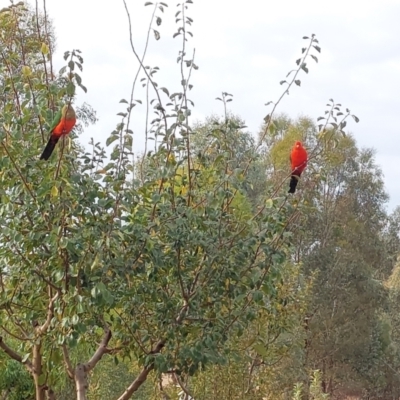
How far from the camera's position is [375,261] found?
1816 cm

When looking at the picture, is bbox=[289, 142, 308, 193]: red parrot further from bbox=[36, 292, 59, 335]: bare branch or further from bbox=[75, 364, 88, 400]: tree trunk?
bbox=[75, 364, 88, 400]: tree trunk

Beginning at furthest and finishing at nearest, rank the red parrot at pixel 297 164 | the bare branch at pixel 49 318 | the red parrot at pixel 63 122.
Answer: the red parrot at pixel 297 164, the bare branch at pixel 49 318, the red parrot at pixel 63 122

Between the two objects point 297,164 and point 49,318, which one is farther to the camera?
point 297,164

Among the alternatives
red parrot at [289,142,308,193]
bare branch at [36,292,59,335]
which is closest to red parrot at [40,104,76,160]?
bare branch at [36,292,59,335]

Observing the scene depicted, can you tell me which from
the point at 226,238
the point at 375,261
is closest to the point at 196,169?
the point at 226,238

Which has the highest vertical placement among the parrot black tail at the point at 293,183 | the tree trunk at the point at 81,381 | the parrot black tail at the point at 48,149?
the parrot black tail at the point at 48,149

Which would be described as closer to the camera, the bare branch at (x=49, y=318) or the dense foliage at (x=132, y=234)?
the dense foliage at (x=132, y=234)

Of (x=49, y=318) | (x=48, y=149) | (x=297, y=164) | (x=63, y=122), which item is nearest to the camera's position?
(x=63, y=122)

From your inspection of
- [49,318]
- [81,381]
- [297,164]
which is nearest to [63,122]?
[49,318]

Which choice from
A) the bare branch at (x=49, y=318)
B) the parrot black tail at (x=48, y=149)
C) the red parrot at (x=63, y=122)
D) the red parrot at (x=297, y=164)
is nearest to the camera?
the red parrot at (x=63, y=122)

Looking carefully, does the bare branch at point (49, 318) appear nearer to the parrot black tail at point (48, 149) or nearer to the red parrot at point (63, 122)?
the parrot black tail at point (48, 149)

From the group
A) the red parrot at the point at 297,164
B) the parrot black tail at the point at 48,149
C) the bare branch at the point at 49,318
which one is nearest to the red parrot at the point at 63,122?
the parrot black tail at the point at 48,149

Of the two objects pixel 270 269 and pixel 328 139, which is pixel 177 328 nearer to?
pixel 270 269

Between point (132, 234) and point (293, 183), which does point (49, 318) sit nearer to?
point (132, 234)
